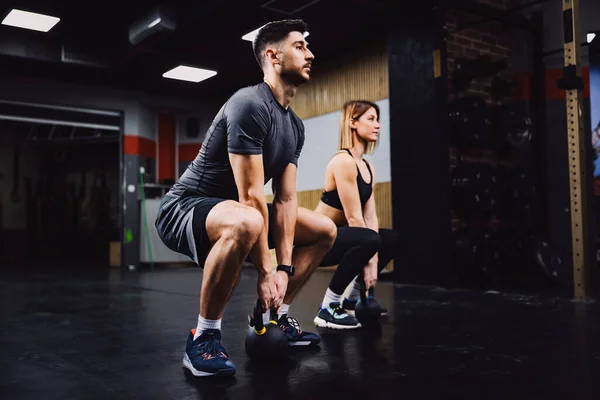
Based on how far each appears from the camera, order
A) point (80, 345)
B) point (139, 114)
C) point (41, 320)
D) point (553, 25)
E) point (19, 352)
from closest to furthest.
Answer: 1. point (19, 352)
2. point (80, 345)
3. point (41, 320)
4. point (553, 25)
5. point (139, 114)

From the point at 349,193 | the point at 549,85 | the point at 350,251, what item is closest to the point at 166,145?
the point at 549,85

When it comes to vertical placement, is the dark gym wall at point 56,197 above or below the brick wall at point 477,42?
below

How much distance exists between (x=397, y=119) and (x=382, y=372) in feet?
12.7

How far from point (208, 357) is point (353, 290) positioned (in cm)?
155

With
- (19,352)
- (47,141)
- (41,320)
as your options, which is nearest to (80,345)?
(19,352)

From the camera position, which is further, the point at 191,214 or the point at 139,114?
the point at 139,114

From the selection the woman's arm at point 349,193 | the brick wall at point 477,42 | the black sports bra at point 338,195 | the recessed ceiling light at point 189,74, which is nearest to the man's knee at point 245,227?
the woman's arm at point 349,193

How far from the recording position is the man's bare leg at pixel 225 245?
1.72 meters

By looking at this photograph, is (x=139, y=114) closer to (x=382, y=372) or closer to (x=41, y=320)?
(x=41, y=320)

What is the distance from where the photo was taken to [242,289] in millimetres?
4887

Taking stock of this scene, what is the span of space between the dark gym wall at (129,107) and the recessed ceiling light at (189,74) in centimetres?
109

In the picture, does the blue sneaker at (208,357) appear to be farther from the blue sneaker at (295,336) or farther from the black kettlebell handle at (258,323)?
the blue sneaker at (295,336)

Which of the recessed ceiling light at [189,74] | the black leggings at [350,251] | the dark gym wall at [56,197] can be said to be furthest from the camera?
the dark gym wall at [56,197]

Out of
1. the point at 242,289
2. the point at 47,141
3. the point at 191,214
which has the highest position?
the point at 47,141
